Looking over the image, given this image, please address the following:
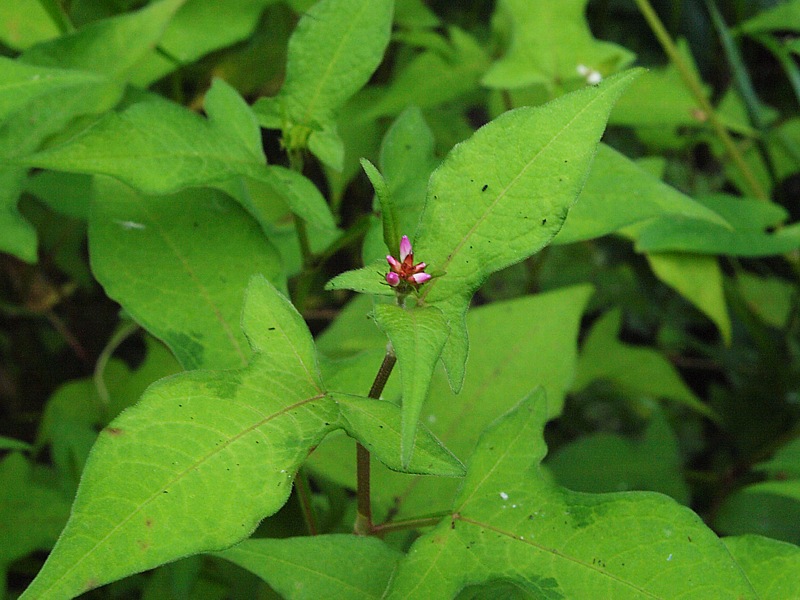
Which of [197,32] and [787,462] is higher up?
[197,32]

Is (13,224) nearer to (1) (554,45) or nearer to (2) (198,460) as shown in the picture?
(2) (198,460)

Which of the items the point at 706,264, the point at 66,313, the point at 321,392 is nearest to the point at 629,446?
the point at 706,264

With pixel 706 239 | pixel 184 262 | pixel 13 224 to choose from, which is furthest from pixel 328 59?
pixel 706 239

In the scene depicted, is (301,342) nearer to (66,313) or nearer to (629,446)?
(629,446)

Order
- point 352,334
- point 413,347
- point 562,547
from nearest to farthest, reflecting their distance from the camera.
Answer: point 413,347 < point 562,547 < point 352,334

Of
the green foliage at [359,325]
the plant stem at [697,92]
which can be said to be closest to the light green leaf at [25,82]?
the green foliage at [359,325]

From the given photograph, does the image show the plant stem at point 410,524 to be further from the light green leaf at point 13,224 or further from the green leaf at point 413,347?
the light green leaf at point 13,224

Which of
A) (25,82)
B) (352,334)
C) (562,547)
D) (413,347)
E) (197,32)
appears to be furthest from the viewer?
(197,32)
